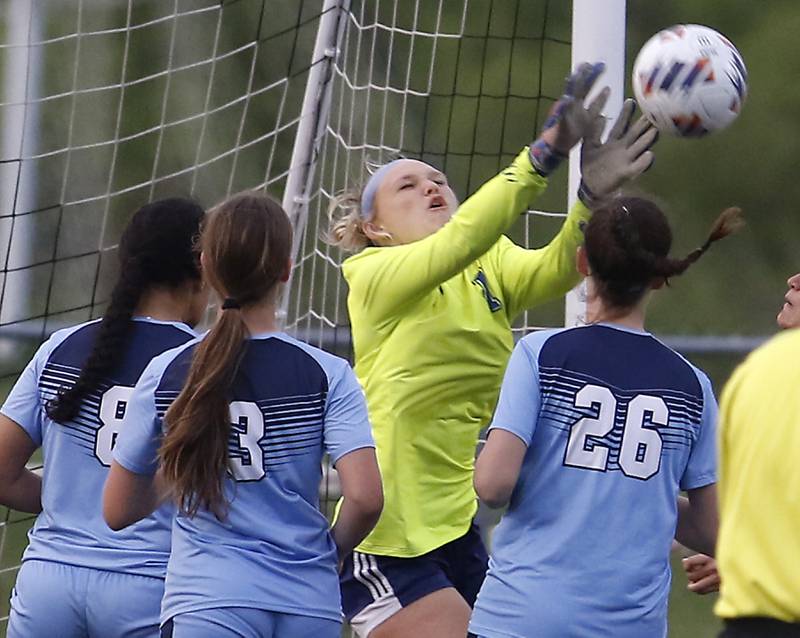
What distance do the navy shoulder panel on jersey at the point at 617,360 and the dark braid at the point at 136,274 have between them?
889 millimetres

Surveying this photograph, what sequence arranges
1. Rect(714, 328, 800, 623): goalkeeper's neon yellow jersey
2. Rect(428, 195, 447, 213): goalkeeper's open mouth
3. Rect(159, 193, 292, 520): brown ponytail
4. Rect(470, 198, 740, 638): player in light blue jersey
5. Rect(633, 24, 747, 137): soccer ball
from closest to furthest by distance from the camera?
Rect(714, 328, 800, 623): goalkeeper's neon yellow jersey, Rect(159, 193, 292, 520): brown ponytail, Rect(470, 198, 740, 638): player in light blue jersey, Rect(633, 24, 747, 137): soccer ball, Rect(428, 195, 447, 213): goalkeeper's open mouth

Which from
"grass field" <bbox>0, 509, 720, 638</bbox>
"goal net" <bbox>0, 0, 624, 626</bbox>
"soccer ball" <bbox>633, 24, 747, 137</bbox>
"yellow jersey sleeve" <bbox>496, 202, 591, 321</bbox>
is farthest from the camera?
"goal net" <bbox>0, 0, 624, 626</bbox>

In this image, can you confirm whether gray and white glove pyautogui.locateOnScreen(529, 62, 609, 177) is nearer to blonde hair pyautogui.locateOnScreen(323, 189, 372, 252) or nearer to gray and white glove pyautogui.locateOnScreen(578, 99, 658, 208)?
gray and white glove pyautogui.locateOnScreen(578, 99, 658, 208)

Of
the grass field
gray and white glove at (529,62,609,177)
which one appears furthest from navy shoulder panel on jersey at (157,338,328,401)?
the grass field

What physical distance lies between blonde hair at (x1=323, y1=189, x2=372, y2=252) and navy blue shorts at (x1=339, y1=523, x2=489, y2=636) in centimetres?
82

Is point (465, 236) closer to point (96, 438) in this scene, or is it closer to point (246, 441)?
point (246, 441)

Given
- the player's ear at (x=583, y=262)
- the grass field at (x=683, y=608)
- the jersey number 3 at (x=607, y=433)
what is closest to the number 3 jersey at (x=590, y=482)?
the jersey number 3 at (x=607, y=433)

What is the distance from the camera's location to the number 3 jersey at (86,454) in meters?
3.59

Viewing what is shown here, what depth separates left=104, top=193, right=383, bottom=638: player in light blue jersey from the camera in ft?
10.3

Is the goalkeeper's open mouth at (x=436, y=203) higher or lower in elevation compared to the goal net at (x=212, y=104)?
lower

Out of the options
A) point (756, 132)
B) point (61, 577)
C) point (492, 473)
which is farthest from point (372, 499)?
point (756, 132)

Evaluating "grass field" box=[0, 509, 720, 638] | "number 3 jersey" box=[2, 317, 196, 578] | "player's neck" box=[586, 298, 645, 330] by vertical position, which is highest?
"player's neck" box=[586, 298, 645, 330]

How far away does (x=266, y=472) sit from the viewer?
320cm

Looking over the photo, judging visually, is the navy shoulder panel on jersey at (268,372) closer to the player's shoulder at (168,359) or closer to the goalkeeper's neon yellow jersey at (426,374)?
the player's shoulder at (168,359)
